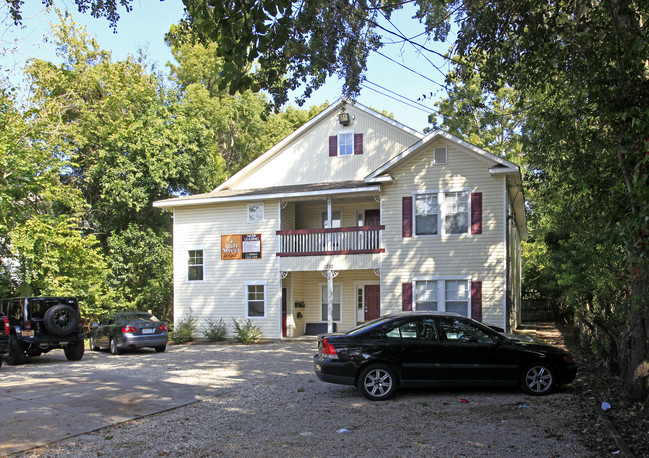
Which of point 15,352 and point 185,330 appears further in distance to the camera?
point 185,330

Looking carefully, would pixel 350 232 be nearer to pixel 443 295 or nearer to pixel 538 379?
pixel 443 295

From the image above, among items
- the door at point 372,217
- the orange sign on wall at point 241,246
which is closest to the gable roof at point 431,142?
the door at point 372,217

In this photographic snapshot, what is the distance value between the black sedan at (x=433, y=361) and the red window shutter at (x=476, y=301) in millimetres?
9551

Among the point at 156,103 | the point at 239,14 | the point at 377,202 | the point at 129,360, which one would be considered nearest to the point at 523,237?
the point at 377,202

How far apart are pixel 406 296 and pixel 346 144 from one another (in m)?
7.00

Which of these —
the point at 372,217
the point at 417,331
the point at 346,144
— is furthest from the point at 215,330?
the point at 417,331

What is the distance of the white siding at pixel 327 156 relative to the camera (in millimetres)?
22734

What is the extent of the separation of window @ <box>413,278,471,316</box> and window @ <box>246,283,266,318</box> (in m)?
6.49

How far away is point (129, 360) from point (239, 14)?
488 inches

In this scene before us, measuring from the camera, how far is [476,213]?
19.3 m

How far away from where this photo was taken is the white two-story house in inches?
767

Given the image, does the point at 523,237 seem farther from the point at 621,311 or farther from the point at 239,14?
the point at 239,14

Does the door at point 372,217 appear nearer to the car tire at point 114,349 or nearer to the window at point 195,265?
the window at point 195,265

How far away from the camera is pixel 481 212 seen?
19328 mm
